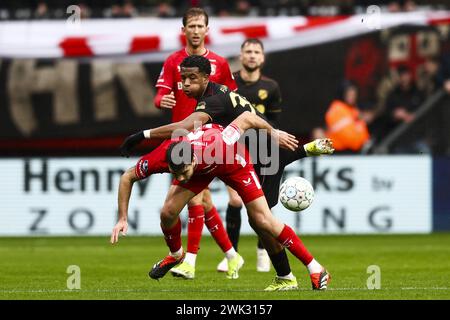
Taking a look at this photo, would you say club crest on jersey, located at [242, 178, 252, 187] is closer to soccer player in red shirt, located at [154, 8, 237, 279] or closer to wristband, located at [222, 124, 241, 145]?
wristband, located at [222, 124, 241, 145]

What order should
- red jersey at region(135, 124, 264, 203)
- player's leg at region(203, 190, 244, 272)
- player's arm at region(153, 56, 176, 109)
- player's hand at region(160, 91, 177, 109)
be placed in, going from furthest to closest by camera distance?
player's leg at region(203, 190, 244, 272) < player's arm at region(153, 56, 176, 109) < player's hand at region(160, 91, 177, 109) < red jersey at region(135, 124, 264, 203)

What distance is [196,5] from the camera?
19188 millimetres

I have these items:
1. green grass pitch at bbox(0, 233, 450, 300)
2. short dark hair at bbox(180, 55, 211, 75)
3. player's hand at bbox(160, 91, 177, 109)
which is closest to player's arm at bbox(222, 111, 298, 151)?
short dark hair at bbox(180, 55, 211, 75)

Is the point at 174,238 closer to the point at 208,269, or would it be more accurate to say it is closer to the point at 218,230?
the point at 218,230

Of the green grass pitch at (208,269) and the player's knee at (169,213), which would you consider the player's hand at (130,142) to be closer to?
the player's knee at (169,213)

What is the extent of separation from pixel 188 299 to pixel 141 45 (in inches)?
411

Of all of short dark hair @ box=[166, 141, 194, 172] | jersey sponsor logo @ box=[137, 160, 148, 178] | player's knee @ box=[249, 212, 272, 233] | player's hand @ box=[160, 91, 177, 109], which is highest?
player's hand @ box=[160, 91, 177, 109]

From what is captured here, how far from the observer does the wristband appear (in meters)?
10.1

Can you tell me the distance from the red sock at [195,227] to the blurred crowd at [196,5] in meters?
7.27

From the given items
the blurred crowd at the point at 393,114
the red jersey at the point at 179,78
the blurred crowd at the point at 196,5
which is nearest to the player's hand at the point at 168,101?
the red jersey at the point at 179,78

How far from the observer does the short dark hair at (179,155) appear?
9.80 m

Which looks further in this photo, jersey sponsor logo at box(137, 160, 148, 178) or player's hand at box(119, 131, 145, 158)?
jersey sponsor logo at box(137, 160, 148, 178)

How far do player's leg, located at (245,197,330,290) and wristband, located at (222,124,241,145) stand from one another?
22.0 inches
